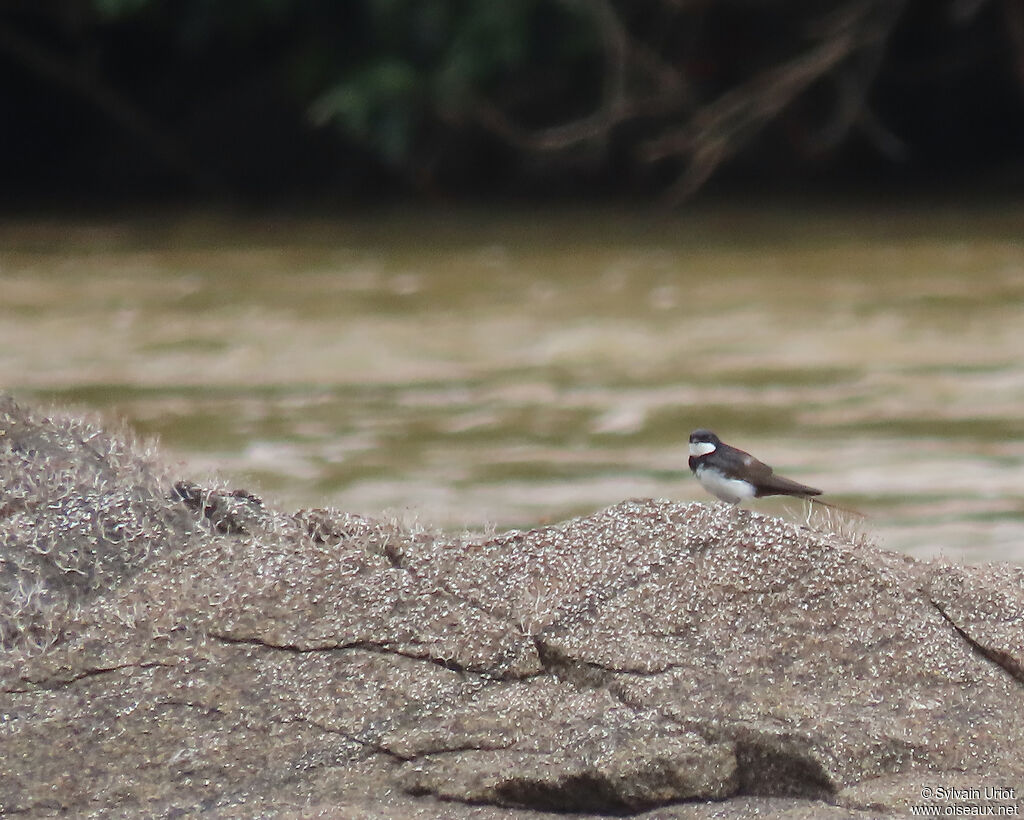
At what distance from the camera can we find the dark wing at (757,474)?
4.33 metres

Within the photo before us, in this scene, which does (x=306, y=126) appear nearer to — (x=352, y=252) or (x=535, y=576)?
(x=352, y=252)

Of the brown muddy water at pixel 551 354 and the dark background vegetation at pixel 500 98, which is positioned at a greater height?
the dark background vegetation at pixel 500 98

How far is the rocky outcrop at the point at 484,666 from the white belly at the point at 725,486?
40 cm

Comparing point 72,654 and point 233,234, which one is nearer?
point 72,654

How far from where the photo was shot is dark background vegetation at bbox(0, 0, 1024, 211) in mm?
16188

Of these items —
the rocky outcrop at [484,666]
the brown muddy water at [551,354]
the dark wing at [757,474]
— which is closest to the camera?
the rocky outcrop at [484,666]

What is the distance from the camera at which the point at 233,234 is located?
16.6 m

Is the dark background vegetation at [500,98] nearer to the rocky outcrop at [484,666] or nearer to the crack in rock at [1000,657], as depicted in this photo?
the rocky outcrop at [484,666]

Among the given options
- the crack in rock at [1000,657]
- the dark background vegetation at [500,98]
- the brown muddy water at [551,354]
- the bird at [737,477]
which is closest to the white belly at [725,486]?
the bird at [737,477]

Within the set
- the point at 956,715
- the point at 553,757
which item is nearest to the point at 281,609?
the point at 553,757

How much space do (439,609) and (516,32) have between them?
1255cm

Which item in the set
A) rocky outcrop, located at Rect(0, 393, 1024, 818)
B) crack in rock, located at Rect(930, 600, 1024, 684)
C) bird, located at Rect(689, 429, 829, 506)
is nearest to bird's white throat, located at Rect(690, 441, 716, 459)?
bird, located at Rect(689, 429, 829, 506)

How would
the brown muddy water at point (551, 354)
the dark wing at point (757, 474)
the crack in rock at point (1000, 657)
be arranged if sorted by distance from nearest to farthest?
the crack in rock at point (1000, 657)
the dark wing at point (757, 474)
the brown muddy water at point (551, 354)

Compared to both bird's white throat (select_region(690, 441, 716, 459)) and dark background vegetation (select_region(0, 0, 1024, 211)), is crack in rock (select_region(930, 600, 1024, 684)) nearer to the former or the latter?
bird's white throat (select_region(690, 441, 716, 459))
